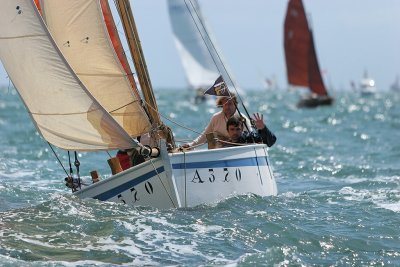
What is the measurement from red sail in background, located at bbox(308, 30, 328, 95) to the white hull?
5687cm

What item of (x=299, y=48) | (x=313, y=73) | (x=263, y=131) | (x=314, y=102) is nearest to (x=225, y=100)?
(x=263, y=131)

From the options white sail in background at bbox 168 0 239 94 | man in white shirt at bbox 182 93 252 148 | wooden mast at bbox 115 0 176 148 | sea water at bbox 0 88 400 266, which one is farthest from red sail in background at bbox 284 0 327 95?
wooden mast at bbox 115 0 176 148

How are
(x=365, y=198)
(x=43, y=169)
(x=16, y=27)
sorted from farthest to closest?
1. (x=43, y=169)
2. (x=365, y=198)
3. (x=16, y=27)

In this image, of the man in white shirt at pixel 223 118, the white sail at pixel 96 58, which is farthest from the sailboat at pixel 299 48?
the white sail at pixel 96 58

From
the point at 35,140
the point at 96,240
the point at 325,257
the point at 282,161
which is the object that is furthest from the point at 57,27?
the point at 35,140

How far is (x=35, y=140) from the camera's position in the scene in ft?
103

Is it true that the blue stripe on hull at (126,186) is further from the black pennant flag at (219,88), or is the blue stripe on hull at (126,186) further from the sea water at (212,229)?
the black pennant flag at (219,88)

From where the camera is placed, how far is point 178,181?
13.0 m

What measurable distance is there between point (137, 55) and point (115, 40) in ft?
2.51

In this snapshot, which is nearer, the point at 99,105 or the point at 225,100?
the point at 99,105

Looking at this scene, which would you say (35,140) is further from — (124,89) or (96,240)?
(96,240)

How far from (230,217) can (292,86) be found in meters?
59.3

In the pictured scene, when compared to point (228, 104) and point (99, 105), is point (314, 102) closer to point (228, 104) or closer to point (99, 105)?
point (228, 104)

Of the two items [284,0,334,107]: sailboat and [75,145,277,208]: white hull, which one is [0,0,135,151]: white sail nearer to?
[75,145,277,208]: white hull
